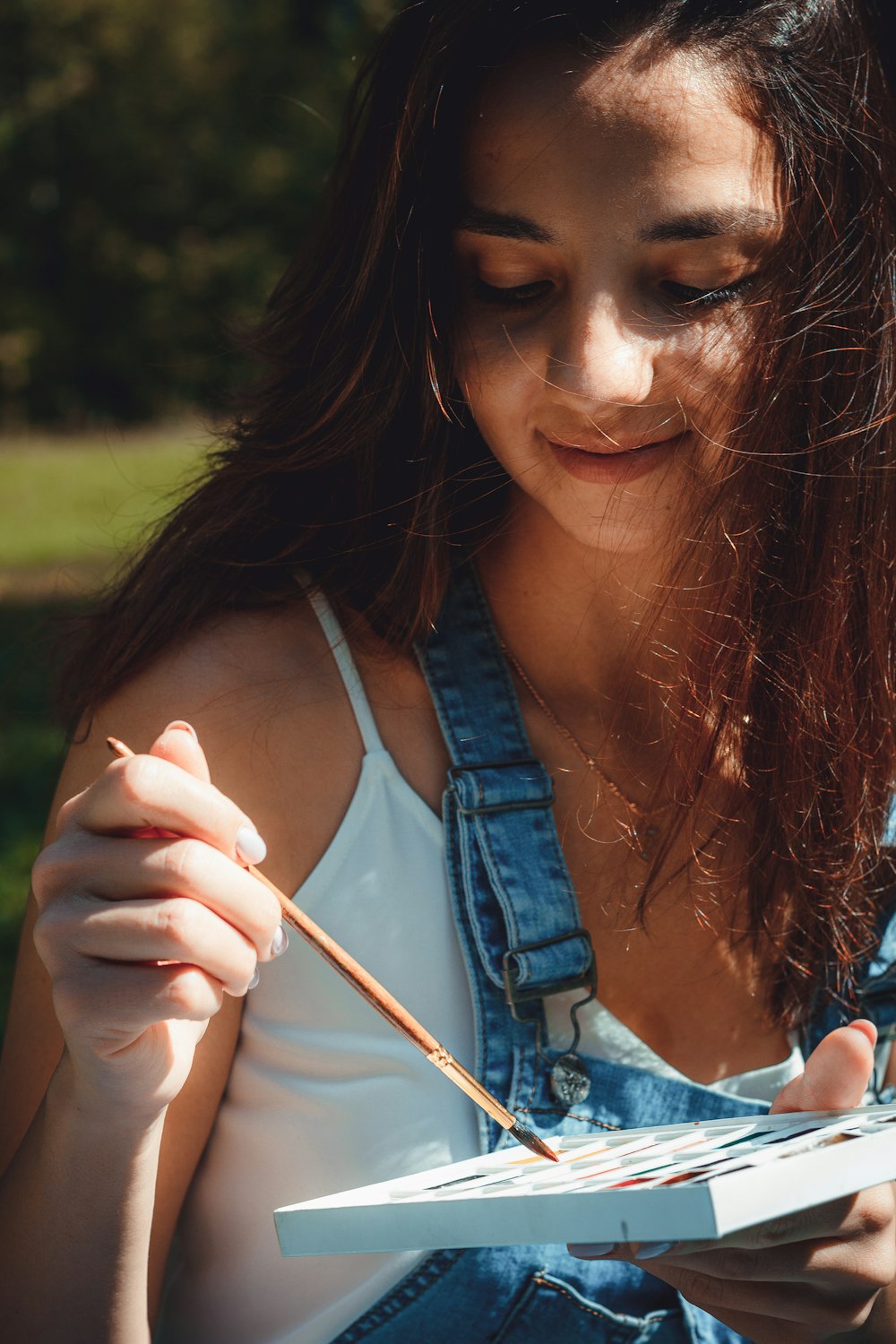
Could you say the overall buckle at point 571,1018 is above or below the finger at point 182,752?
below

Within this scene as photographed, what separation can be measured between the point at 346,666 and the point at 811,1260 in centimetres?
75

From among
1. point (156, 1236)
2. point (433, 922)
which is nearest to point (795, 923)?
point (433, 922)

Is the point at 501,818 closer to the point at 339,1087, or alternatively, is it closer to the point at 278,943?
the point at 339,1087

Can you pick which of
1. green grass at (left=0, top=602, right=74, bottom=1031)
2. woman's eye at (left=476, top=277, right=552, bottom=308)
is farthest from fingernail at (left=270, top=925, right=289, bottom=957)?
green grass at (left=0, top=602, right=74, bottom=1031)

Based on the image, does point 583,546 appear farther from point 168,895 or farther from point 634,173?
point 168,895

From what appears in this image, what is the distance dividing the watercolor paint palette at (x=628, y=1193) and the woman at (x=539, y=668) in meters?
0.12

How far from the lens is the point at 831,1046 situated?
→ 1.12 metres

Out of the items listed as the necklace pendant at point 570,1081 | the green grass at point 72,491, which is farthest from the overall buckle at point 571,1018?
the green grass at point 72,491

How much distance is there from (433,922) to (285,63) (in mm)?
17649

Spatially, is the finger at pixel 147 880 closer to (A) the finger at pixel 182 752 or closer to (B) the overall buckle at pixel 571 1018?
(A) the finger at pixel 182 752

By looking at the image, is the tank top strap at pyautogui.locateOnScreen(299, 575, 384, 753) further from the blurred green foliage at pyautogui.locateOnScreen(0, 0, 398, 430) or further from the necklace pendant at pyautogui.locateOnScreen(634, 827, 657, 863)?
the blurred green foliage at pyautogui.locateOnScreen(0, 0, 398, 430)

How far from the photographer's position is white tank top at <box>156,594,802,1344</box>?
4.54 feet

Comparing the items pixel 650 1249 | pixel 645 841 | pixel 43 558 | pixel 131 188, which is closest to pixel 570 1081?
pixel 645 841

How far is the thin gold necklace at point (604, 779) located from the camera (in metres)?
1.62
